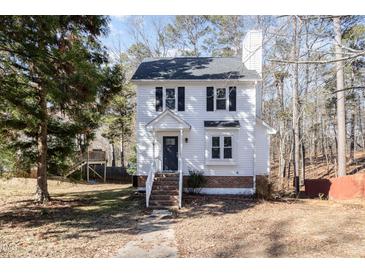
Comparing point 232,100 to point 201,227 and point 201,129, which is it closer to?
point 201,129

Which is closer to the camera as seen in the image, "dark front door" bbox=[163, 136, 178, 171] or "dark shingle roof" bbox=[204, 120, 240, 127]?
"dark shingle roof" bbox=[204, 120, 240, 127]

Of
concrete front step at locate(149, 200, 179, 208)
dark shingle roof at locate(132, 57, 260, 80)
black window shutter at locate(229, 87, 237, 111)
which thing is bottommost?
concrete front step at locate(149, 200, 179, 208)

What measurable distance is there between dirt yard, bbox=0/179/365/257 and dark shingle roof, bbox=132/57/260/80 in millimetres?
5466

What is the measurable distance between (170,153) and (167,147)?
0.31 meters

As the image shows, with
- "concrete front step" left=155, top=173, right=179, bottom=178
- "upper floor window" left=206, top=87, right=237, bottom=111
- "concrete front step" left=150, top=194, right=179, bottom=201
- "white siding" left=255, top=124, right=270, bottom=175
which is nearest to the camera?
"concrete front step" left=150, top=194, right=179, bottom=201

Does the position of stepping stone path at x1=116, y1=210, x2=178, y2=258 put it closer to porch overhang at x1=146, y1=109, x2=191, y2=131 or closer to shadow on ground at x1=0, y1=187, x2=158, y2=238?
shadow on ground at x1=0, y1=187, x2=158, y2=238

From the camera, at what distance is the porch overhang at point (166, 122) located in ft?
45.8

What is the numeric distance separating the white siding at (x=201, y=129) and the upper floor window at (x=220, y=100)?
0.61 feet

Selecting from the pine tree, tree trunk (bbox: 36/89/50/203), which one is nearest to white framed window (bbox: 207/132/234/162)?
the pine tree

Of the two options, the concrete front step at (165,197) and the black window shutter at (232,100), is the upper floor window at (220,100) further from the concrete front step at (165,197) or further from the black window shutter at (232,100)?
the concrete front step at (165,197)

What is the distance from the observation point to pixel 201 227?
9047 millimetres

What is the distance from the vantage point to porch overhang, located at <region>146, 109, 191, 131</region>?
14.0 m

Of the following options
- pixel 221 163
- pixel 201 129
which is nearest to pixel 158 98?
pixel 201 129
